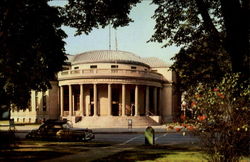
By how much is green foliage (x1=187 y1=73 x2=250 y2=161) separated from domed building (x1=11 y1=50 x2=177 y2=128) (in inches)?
1580

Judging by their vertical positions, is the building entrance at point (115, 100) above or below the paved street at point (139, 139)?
above

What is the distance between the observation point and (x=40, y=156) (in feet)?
52.6

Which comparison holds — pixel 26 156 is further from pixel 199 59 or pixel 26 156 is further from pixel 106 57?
pixel 106 57

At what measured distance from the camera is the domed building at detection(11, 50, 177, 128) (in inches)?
2184

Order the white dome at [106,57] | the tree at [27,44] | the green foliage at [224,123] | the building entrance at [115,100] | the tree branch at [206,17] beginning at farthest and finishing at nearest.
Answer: the white dome at [106,57]
the building entrance at [115,100]
the tree branch at [206,17]
the tree at [27,44]
the green foliage at [224,123]

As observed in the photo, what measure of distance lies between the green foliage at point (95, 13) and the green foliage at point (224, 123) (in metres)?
8.37

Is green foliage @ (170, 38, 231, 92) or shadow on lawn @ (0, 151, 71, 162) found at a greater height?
green foliage @ (170, 38, 231, 92)

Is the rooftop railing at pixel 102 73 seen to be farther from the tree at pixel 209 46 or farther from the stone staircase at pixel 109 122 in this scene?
the tree at pixel 209 46

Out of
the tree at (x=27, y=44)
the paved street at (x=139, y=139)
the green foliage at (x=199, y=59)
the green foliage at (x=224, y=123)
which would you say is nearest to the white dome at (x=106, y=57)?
the paved street at (x=139, y=139)

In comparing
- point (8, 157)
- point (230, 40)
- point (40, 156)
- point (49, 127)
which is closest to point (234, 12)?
point (230, 40)

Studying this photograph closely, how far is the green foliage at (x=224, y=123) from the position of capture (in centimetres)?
999

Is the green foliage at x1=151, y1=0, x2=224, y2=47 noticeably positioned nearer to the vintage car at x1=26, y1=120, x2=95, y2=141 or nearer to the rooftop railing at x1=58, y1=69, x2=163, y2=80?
the vintage car at x1=26, y1=120, x2=95, y2=141

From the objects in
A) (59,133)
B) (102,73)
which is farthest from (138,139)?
(102,73)

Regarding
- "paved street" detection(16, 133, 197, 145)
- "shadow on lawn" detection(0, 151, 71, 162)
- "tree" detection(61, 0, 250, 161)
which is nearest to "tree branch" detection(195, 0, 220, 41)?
"tree" detection(61, 0, 250, 161)
